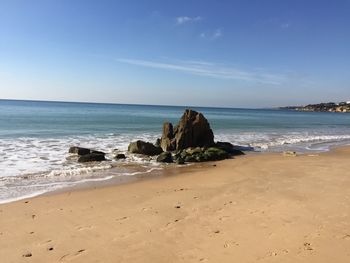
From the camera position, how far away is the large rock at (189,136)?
70.7 feet

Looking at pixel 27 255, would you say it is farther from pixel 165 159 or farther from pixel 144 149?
pixel 144 149

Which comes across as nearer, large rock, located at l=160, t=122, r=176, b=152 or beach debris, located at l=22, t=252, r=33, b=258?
beach debris, located at l=22, t=252, r=33, b=258

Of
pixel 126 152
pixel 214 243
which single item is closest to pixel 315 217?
pixel 214 243

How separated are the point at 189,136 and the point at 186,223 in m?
14.0

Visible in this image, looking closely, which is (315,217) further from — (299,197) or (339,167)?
(339,167)

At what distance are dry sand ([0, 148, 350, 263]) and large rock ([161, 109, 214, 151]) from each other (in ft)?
29.3

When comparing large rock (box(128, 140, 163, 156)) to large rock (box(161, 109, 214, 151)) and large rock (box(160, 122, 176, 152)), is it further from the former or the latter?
large rock (box(161, 109, 214, 151))

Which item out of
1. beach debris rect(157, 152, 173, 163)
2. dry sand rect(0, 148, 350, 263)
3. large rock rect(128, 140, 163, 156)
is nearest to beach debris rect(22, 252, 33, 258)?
dry sand rect(0, 148, 350, 263)

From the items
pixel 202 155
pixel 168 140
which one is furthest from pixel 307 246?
pixel 168 140

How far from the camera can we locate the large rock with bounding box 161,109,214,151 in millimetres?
21562

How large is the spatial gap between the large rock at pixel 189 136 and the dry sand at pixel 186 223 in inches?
351

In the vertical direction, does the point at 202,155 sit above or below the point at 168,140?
below

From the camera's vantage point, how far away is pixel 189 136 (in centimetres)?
2173

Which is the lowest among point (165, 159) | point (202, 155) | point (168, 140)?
point (165, 159)
